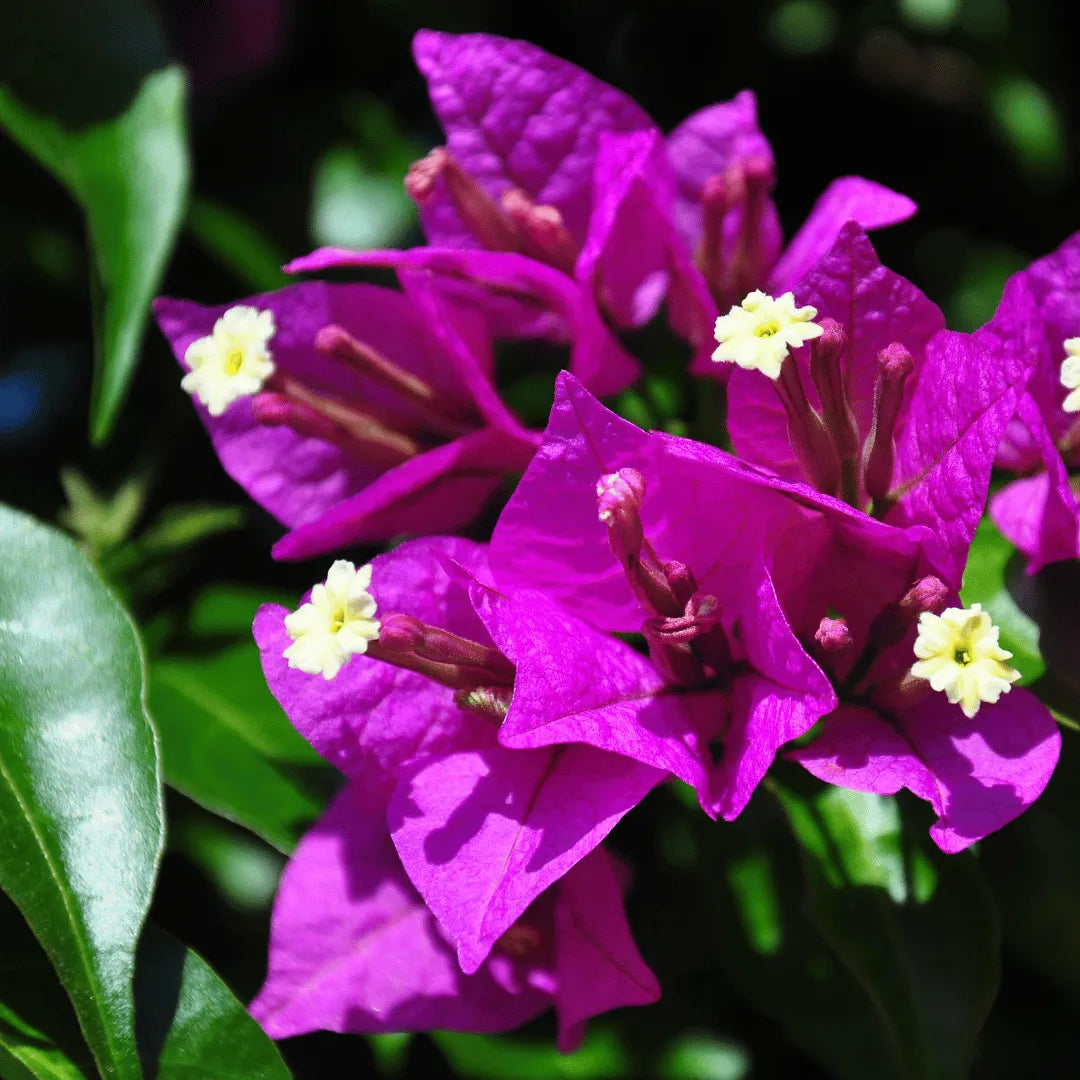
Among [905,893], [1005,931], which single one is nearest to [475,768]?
[905,893]

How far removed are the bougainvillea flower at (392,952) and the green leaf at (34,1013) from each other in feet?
0.43

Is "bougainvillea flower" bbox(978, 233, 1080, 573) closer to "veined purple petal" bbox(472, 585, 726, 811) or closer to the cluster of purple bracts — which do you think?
the cluster of purple bracts

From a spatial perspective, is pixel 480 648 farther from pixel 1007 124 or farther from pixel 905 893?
pixel 1007 124

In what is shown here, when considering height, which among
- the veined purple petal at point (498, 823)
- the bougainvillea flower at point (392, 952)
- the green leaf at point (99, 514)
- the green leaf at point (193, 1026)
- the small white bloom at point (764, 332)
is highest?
the small white bloom at point (764, 332)

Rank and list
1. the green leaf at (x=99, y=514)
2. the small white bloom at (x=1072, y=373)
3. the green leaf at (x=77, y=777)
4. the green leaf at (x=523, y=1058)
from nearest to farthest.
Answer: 1. the green leaf at (x=77, y=777)
2. the small white bloom at (x=1072, y=373)
3. the green leaf at (x=523, y=1058)
4. the green leaf at (x=99, y=514)

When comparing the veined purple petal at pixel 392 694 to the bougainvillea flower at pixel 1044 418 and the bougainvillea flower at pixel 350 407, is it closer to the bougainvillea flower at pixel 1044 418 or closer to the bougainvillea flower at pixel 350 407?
the bougainvillea flower at pixel 350 407

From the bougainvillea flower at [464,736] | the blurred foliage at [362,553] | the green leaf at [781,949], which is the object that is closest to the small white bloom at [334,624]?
the bougainvillea flower at [464,736]

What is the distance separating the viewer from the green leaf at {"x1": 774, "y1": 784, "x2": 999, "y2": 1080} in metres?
0.81

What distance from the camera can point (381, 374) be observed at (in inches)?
37.0

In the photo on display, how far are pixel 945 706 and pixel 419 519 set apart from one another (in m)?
0.37

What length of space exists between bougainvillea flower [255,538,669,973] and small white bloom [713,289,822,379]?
177 mm

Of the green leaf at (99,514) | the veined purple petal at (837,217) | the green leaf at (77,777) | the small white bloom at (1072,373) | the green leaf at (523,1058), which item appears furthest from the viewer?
the green leaf at (99,514)

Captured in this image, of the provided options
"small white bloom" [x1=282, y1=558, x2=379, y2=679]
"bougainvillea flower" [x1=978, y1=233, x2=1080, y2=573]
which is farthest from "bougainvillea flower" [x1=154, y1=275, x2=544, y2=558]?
"bougainvillea flower" [x1=978, y1=233, x2=1080, y2=573]

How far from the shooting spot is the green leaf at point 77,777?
2.31 ft
